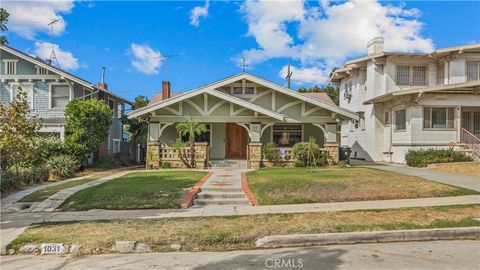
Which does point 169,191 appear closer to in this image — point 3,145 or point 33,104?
point 3,145

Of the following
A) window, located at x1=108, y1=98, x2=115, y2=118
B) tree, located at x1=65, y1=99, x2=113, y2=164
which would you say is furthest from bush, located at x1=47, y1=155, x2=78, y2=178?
window, located at x1=108, y1=98, x2=115, y2=118

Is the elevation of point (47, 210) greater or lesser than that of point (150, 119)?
lesser

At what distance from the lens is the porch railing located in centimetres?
1908

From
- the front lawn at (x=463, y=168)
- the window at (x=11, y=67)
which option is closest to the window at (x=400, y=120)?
the front lawn at (x=463, y=168)

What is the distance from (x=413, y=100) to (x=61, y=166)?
1832 cm

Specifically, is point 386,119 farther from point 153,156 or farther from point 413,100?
point 153,156

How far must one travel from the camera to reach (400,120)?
2108 cm

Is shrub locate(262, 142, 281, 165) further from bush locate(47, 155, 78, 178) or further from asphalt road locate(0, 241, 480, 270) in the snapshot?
asphalt road locate(0, 241, 480, 270)

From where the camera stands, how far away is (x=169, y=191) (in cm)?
1084

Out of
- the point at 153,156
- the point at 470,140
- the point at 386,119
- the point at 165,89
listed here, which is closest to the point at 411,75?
the point at 386,119

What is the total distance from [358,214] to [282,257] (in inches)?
119

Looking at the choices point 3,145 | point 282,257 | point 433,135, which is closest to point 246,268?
point 282,257

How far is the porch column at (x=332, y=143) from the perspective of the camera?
19312mm

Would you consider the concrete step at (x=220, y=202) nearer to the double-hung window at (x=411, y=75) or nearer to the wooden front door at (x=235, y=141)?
the wooden front door at (x=235, y=141)
